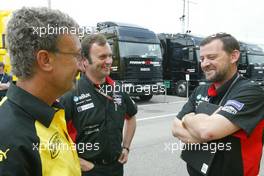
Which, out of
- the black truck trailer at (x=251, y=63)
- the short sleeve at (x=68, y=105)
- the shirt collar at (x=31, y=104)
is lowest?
the black truck trailer at (x=251, y=63)

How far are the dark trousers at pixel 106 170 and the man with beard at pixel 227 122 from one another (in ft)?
1.90

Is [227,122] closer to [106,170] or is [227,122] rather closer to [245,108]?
[245,108]

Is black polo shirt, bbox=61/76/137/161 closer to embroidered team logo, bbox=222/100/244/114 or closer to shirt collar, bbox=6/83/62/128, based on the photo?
embroidered team logo, bbox=222/100/244/114

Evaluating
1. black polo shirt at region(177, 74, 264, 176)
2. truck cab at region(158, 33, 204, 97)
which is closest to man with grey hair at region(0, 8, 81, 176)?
black polo shirt at region(177, 74, 264, 176)

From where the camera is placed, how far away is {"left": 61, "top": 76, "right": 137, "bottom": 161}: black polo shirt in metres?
2.52

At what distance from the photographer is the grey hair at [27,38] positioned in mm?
1336

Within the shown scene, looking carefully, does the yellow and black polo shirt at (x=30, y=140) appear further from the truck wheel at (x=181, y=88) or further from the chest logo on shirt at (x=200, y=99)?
the truck wheel at (x=181, y=88)

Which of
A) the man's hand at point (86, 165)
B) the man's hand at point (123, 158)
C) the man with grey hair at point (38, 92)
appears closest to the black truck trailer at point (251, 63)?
the man's hand at point (123, 158)

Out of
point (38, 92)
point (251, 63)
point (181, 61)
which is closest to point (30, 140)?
point (38, 92)

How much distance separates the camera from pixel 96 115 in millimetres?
2561

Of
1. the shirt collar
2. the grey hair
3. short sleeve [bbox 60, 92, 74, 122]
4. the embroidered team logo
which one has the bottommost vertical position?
short sleeve [bbox 60, 92, 74, 122]

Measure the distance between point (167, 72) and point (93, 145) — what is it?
15.0 metres

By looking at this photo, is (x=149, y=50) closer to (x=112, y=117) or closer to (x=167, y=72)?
(x=167, y=72)

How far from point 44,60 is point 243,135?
143 centimetres
